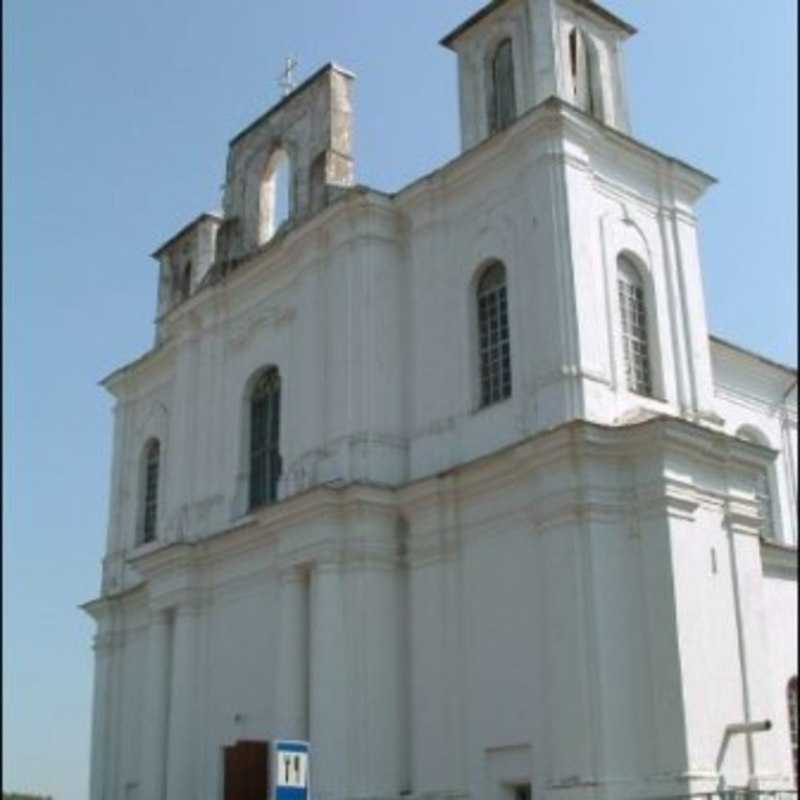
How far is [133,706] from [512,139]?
45.7 ft

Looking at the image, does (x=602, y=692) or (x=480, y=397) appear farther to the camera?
(x=480, y=397)

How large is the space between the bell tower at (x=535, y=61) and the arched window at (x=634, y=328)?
2.66 meters

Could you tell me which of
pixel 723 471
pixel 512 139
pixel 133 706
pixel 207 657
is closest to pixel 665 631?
pixel 723 471

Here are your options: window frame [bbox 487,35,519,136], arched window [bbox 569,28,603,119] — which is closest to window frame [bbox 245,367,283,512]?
window frame [bbox 487,35,519,136]

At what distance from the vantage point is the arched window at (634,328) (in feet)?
66.7

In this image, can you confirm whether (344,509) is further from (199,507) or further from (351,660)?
(199,507)

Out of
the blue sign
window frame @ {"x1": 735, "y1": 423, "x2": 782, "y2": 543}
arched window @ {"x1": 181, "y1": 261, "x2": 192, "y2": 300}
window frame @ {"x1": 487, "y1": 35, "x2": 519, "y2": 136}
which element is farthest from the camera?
arched window @ {"x1": 181, "y1": 261, "x2": 192, "y2": 300}

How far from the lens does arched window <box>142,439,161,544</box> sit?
28016 millimetres

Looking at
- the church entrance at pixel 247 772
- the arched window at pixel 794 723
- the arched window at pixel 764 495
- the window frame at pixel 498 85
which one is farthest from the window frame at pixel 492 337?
the church entrance at pixel 247 772

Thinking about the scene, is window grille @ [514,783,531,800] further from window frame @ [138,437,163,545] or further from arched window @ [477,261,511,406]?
window frame @ [138,437,163,545]

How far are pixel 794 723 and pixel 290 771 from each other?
1407 centimetres

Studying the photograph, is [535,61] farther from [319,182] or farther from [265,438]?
[265,438]

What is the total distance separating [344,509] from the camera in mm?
21078

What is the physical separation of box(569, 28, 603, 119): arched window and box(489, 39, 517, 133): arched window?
1.03m
